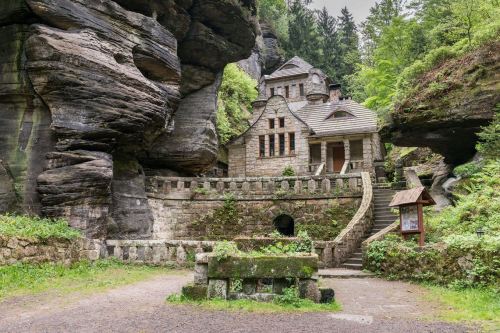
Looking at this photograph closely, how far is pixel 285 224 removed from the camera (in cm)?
2188

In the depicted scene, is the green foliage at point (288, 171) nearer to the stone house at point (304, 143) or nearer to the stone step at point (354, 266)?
the stone house at point (304, 143)

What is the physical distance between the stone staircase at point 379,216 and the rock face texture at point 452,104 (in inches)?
132

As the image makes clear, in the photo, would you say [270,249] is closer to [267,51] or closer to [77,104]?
[77,104]

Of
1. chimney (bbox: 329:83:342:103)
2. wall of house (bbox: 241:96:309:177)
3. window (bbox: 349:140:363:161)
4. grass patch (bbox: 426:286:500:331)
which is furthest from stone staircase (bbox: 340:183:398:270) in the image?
chimney (bbox: 329:83:342:103)

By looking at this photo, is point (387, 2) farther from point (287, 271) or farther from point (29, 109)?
point (287, 271)

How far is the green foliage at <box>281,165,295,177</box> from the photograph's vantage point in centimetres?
3021

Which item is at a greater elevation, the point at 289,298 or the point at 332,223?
the point at 332,223

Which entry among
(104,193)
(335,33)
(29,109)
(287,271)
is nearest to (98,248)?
(104,193)

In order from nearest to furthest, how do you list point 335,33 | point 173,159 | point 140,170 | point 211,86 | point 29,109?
point 29,109
point 140,170
point 173,159
point 211,86
point 335,33

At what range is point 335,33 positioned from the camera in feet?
201

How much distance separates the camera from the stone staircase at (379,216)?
14830mm

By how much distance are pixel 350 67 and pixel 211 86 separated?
123 feet

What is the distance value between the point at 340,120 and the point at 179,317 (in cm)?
2794

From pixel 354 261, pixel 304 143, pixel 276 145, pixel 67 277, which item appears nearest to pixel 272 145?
pixel 276 145
